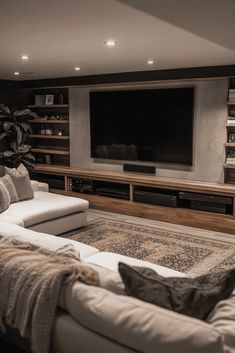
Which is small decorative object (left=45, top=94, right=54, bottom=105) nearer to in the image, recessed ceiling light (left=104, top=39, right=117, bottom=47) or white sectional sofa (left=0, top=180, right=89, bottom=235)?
white sectional sofa (left=0, top=180, right=89, bottom=235)

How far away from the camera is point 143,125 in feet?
20.2

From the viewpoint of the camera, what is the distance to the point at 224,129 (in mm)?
5371

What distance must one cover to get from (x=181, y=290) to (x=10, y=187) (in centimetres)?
369

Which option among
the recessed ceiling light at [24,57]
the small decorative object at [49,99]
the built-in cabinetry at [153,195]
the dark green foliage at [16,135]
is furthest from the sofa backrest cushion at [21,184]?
the small decorative object at [49,99]

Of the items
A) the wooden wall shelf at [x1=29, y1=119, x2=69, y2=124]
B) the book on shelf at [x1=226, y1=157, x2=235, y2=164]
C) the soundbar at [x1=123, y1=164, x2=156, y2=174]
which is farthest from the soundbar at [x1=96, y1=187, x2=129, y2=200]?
the book on shelf at [x1=226, y1=157, x2=235, y2=164]

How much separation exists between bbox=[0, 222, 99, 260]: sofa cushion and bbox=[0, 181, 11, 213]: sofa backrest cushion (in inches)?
25.5

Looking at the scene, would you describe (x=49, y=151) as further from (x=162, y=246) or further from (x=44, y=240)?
(x=44, y=240)

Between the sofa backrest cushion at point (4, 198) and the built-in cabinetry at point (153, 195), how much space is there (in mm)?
1797

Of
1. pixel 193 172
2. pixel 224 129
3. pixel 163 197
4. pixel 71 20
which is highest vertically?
pixel 71 20

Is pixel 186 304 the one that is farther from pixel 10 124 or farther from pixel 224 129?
pixel 10 124

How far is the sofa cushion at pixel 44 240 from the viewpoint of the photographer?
263 cm

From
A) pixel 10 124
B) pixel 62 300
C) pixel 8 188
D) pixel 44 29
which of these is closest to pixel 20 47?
pixel 44 29

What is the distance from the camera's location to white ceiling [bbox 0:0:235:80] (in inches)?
89.1

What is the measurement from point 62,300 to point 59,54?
299 centimetres
